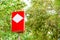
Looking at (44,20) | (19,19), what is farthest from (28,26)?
(19,19)

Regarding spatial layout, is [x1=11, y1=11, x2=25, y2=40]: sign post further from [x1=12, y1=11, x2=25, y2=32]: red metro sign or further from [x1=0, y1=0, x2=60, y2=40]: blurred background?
[x1=0, y1=0, x2=60, y2=40]: blurred background

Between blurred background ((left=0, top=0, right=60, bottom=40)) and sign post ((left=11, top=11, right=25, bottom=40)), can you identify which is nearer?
sign post ((left=11, top=11, right=25, bottom=40))

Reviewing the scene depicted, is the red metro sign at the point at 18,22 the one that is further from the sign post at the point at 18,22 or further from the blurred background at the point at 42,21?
the blurred background at the point at 42,21

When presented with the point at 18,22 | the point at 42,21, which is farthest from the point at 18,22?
the point at 42,21

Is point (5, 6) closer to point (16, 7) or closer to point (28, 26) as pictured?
point (16, 7)

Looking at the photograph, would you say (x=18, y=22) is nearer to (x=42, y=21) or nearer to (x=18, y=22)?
(x=18, y=22)

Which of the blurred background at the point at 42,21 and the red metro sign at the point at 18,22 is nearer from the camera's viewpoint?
the red metro sign at the point at 18,22

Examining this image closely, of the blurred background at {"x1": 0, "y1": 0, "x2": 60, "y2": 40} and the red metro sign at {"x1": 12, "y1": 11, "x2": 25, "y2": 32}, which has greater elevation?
the red metro sign at {"x1": 12, "y1": 11, "x2": 25, "y2": 32}

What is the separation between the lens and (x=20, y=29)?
176 inches

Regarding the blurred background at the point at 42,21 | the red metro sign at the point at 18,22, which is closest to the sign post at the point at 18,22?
the red metro sign at the point at 18,22

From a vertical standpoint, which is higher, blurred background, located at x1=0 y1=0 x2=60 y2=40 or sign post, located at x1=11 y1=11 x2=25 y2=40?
sign post, located at x1=11 y1=11 x2=25 y2=40

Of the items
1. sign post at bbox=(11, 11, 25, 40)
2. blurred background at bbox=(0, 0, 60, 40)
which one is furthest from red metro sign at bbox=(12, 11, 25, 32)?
blurred background at bbox=(0, 0, 60, 40)

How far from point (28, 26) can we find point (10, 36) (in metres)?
1.80

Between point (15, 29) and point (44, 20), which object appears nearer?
point (15, 29)
